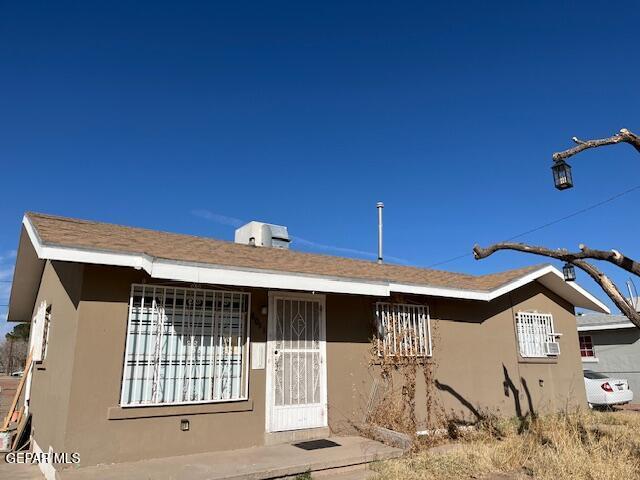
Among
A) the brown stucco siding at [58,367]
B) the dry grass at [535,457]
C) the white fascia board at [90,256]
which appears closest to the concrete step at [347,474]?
the dry grass at [535,457]

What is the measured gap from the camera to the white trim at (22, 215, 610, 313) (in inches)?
235

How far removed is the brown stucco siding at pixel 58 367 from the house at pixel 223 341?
0.13 ft

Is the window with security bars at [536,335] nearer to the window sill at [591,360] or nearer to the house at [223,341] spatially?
the house at [223,341]

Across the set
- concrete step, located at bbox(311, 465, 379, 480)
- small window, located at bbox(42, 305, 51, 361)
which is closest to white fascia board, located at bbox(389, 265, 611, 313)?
concrete step, located at bbox(311, 465, 379, 480)

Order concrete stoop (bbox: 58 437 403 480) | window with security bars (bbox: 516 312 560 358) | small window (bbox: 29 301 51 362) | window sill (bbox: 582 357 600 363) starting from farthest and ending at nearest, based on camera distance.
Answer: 1. window sill (bbox: 582 357 600 363)
2. window with security bars (bbox: 516 312 560 358)
3. small window (bbox: 29 301 51 362)
4. concrete stoop (bbox: 58 437 403 480)

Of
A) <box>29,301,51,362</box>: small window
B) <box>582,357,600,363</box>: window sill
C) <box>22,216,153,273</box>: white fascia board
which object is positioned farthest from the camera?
<box>582,357,600,363</box>: window sill

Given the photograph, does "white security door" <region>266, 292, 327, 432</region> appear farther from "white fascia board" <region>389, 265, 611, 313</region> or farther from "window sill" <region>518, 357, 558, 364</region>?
"window sill" <region>518, 357, 558, 364</region>

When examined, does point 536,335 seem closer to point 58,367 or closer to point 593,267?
point 593,267

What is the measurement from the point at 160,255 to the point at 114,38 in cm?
531

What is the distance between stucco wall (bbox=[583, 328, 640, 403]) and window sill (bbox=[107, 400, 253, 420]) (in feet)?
51.8

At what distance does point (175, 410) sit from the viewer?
261 inches

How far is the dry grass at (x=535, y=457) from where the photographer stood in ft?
19.7

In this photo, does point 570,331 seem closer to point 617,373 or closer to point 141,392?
point 617,373

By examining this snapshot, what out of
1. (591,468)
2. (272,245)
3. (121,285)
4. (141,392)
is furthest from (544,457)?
(272,245)
